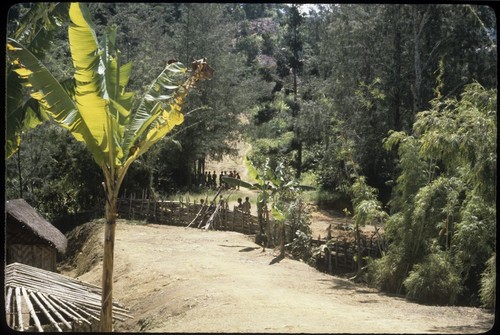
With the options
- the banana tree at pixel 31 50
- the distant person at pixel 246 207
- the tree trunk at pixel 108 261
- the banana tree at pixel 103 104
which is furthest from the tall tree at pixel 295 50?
the tree trunk at pixel 108 261

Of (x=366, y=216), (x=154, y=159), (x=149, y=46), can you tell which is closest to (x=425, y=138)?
(x=366, y=216)

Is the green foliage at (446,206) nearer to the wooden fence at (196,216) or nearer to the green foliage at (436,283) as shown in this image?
the green foliage at (436,283)

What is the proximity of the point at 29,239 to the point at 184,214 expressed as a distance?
6.71 m

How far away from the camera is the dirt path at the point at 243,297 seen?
22.6ft

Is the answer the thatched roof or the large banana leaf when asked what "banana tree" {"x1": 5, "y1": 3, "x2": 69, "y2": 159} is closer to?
the large banana leaf

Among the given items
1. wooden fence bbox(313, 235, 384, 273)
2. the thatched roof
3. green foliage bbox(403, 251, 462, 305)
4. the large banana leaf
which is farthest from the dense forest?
the thatched roof

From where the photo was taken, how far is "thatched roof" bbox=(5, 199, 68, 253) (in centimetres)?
1127

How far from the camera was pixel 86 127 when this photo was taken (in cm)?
603

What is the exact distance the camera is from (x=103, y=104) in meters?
5.83

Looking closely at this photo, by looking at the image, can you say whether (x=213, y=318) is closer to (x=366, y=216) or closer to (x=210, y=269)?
(x=210, y=269)

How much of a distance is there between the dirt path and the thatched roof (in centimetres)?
104

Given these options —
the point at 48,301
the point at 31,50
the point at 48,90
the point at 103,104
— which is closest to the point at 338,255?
the point at 48,301

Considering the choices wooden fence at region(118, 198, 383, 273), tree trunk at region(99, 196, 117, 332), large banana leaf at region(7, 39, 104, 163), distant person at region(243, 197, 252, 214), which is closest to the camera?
large banana leaf at region(7, 39, 104, 163)

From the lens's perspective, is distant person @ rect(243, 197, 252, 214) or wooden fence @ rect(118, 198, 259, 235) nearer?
wooden fence @ rect(118, 198, 259, 235)
